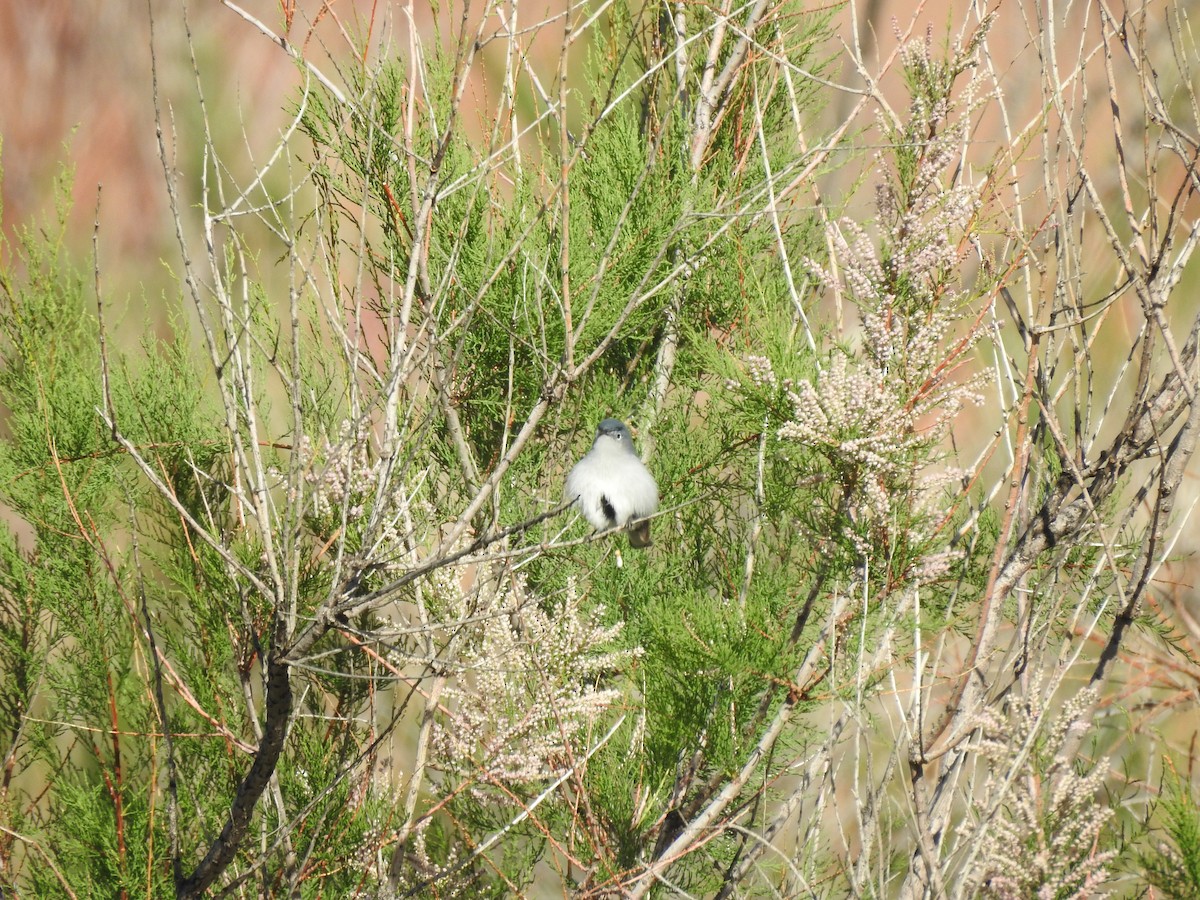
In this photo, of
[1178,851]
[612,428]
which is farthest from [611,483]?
[1178,851]

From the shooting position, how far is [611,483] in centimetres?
286

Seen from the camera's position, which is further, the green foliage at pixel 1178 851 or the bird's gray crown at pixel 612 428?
the bird's gray crown at pixel 612 428

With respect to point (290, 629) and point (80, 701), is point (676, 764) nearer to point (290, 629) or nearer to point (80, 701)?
point (290, 629)

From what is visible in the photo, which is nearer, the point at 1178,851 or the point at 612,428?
the point at 1178,851

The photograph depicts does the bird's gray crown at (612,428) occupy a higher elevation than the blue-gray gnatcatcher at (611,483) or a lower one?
higher

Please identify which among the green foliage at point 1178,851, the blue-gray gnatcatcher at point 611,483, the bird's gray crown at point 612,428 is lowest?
the green foliage at point 1178,851

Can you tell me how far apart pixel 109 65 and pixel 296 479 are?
1096 cm

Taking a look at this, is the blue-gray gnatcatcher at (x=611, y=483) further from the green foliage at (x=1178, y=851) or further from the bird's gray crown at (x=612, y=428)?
the green foliage at (x=1178, y=851)

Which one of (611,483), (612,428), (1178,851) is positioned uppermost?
(612,428)

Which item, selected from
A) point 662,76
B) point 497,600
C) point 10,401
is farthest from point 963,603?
point 10,401

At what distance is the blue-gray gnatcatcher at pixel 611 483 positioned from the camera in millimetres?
2861

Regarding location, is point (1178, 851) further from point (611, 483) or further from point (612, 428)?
point (612, 428)

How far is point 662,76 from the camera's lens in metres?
3.73

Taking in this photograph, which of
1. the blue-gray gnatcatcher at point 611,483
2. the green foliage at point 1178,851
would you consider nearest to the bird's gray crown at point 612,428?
the blue-gray gnatcatcher at point 611,483
